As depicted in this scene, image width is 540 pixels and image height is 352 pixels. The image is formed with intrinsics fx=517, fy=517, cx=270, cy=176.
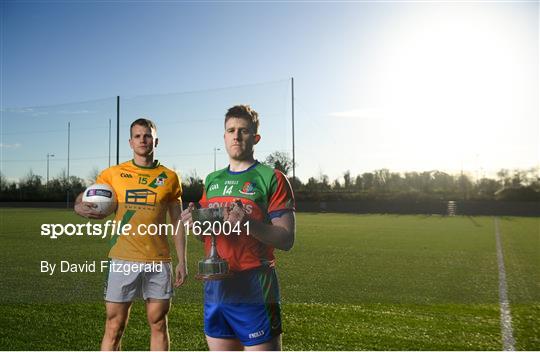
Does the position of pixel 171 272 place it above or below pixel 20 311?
above

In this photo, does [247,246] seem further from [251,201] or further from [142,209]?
[142,209]

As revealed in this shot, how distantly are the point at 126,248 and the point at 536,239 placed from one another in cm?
2066

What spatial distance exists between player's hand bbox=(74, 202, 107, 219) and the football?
0.02m

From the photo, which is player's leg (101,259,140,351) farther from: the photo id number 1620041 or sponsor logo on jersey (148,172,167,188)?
the photo id number 1620041

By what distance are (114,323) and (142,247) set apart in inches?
22.0

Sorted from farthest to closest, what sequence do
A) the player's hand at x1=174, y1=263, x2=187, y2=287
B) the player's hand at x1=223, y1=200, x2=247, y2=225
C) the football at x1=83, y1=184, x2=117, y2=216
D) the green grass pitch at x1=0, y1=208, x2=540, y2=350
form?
the green grass pitch at x1=0, y1=208, x2=540, y2=350 → the player's hand at x1=174, y1=263, x2=187, y2=287 → the football at x1=83, y1=184, x2=117, y2=216 → the player's hand at x1=223, y1=200, x2=247, y2=225

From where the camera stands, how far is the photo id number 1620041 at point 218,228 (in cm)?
286

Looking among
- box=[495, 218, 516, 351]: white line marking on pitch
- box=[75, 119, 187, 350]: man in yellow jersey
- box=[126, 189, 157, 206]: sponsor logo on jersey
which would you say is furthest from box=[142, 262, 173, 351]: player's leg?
box=[495, 218, 516, 351]: white line marking on pitch

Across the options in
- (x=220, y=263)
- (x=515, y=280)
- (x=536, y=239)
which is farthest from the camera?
(x=536, y=239)

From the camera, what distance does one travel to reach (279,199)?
9.57ft

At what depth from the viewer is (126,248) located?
353 cm

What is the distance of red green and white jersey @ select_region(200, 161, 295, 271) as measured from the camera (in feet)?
9.59

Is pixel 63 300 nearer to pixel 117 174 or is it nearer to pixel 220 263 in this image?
pixel 117 174

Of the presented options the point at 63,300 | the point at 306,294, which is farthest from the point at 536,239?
the point at 63,300
